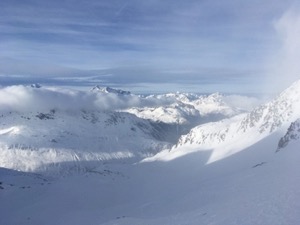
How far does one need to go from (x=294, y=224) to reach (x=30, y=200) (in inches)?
6832

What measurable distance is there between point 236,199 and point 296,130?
84.1 meters

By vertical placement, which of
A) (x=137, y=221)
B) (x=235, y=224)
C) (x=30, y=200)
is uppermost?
(x=235, y=224)

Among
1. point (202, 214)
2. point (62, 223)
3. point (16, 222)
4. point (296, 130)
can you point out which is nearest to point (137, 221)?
point (202, 214)

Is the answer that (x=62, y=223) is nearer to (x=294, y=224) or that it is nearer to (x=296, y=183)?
(x=296, y=183)

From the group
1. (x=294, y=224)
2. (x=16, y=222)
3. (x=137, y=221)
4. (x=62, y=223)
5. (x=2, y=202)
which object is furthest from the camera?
(x=2, y=202)

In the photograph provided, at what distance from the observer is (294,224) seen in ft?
137

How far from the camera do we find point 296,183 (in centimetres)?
5972

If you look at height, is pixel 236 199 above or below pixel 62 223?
above

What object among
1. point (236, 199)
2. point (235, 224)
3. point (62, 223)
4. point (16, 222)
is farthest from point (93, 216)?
point (235, 224)

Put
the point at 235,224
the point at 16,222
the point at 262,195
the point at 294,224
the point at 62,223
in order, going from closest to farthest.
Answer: the point at 294,224 → the point at 235,224 → the point at 262,195 → the point at 62,223 → the point at 16,222

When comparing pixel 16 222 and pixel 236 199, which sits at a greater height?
pixel 236 199

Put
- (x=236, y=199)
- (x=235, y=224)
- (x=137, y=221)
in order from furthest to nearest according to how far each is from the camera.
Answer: (x=137, y=221) → (x=236, y=199) → (x=235, y=224)

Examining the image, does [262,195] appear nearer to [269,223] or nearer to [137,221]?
[269,223]

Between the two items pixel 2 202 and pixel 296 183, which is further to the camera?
pixel 2 202
